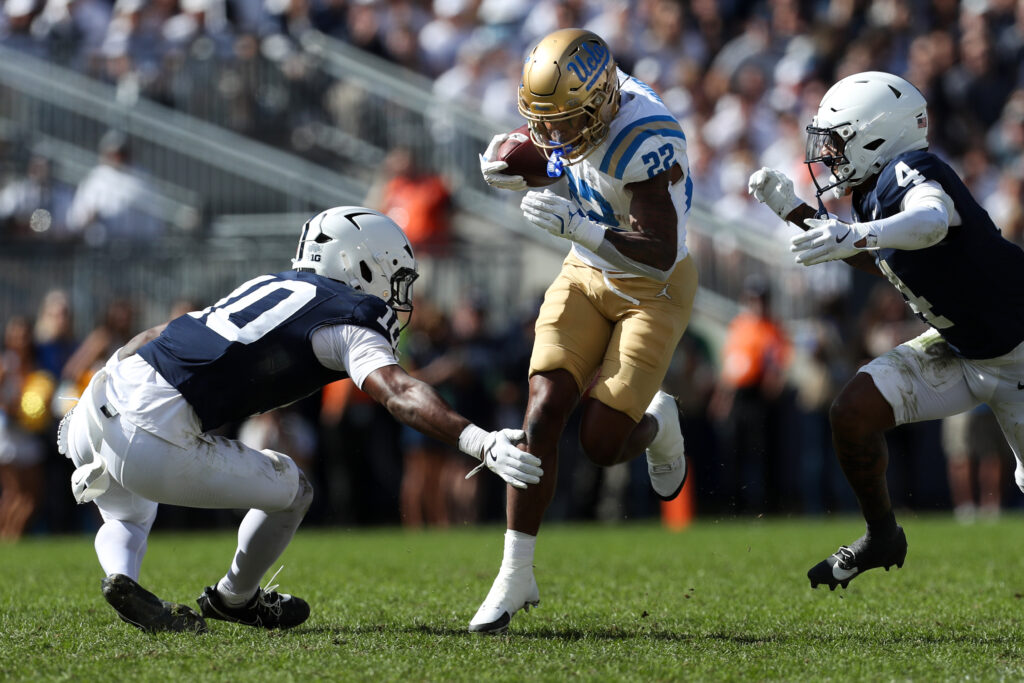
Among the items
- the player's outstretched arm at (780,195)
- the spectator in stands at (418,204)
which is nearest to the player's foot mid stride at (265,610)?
the player's outstretched arm at (780,195)

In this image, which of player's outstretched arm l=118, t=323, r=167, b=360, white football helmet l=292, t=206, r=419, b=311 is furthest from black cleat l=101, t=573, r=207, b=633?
white football helmet l=292, t=206, r=419, b=311

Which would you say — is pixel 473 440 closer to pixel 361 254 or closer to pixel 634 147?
pixel 361 254

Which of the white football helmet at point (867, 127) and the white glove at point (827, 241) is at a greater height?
the white football helmet at point (867, 127)

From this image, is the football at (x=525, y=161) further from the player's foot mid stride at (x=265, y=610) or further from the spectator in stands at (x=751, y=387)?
the spectator in stands at (x=751, y=387)

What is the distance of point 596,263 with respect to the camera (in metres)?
5.29

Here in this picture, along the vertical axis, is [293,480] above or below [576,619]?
above

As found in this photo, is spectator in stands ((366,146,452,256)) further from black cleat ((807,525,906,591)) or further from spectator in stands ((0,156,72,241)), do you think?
black cleat ((807,525,906,591))

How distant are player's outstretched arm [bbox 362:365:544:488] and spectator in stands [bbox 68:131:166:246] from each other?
8481 millimetres

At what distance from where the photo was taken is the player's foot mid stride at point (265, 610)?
4.91 metres

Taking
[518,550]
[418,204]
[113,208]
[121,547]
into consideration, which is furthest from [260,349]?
[113,208]

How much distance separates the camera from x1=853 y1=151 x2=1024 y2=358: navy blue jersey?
484 cm

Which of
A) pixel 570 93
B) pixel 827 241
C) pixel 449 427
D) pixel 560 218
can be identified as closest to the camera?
pixel 449 427

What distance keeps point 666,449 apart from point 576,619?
96cm

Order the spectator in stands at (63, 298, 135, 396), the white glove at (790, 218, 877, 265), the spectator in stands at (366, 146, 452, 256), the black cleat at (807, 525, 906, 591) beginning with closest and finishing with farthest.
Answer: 1. the white glove at (790, 218, 877, 265)
2. the black cleat at (807, 525, 906, 591)
3. the spectator in stands at (63, 298, 135, 396)
4. the spectator in stands at (366, 146, 452, 256)
